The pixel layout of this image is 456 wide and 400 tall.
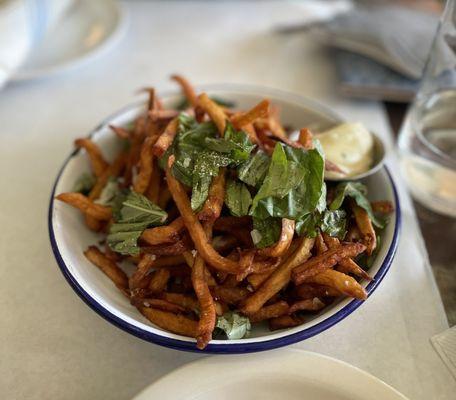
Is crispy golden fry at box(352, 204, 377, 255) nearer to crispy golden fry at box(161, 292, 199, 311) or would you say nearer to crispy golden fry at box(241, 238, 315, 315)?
Answer: crispy golden fry at box(241, 238, 315, 315)

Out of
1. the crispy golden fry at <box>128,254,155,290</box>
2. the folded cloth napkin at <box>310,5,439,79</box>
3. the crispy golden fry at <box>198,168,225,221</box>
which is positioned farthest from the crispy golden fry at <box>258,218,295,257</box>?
the folded cloth napkin at <box>310,5,439,79</box>

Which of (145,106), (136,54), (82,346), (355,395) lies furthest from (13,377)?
(136,54)

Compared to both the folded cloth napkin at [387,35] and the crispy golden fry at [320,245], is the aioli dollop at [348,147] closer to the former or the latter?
the crispy golden fry at [320,245]

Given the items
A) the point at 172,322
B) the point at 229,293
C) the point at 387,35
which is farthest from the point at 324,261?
the point at 387,35

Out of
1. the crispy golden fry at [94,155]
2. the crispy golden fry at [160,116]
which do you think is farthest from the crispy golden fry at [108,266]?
the crispy golden fry at [160,116]

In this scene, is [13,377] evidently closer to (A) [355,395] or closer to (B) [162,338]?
(B) [162,338]

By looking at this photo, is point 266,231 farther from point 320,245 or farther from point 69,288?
point 69,288
